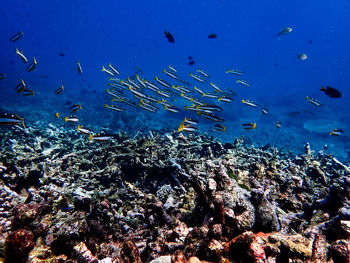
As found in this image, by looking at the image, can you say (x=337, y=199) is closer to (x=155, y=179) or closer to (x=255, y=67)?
(x=155, y=179)

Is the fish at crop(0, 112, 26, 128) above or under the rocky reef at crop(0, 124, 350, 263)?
above

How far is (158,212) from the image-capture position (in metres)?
3.32

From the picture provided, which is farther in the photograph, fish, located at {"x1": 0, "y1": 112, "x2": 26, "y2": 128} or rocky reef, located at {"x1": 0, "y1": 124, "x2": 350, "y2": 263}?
fish, located at {"x1": 0, "y1": 112, "x2": 26, "y2": 128}

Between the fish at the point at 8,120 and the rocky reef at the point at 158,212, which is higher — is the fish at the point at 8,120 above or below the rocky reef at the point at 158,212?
above

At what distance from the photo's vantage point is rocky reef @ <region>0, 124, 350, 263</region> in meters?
→ 2.00

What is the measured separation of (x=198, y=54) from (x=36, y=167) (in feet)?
555

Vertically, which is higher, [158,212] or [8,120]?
[8,120]

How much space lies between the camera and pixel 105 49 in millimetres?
181500

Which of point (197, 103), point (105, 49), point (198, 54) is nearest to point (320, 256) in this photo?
point (197, 103)

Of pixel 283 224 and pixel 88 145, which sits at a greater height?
pixel 88 145

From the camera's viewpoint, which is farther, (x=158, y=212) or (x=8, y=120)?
(x=8, y=120)

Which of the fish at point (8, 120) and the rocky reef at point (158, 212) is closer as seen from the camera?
the rocky reef at point (158, 212)

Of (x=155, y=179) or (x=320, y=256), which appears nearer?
(x=320, y=256)

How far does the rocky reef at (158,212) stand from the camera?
6.57 ft
